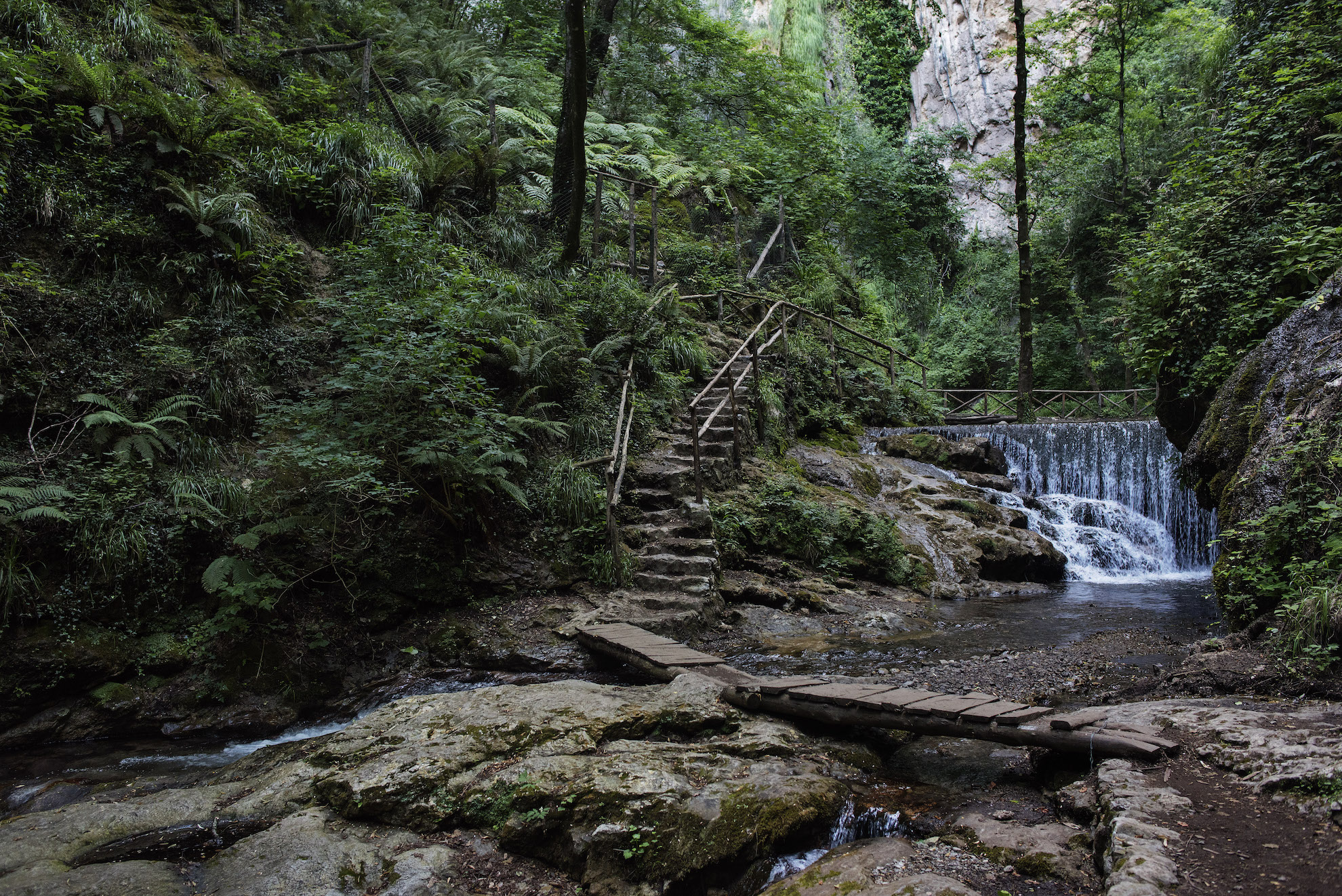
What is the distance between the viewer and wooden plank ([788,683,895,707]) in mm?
4320

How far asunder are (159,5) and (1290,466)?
15.7 metres

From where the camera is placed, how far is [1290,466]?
16.6 feet

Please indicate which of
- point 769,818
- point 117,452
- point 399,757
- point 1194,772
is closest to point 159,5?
point 117,452

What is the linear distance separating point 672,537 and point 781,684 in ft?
11.1

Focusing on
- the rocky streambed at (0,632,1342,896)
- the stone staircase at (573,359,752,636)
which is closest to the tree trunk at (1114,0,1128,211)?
the stone staircase at (573,359,752,636)

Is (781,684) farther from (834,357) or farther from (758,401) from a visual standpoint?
(834,357)

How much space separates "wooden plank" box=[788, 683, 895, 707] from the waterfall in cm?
801

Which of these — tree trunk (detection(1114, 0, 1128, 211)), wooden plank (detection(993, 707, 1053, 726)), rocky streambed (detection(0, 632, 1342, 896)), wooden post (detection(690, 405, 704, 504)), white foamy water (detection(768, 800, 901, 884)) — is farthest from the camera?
tree trunk (detection(1114, 0, 1128, 211))

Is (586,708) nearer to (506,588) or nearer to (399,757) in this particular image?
(399,757)

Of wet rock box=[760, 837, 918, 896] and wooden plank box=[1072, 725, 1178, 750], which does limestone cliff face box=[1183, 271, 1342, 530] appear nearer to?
wooden plank box=[1072, 725, 1178, 750]

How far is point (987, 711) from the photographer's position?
Result: 388 cm

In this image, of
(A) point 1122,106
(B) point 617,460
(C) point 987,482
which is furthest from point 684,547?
(A) point 1122,106

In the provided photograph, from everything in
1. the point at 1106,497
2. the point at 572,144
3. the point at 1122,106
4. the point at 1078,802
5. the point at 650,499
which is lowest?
the point at 1078,802

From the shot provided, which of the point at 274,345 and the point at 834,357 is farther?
the point at 834,357
